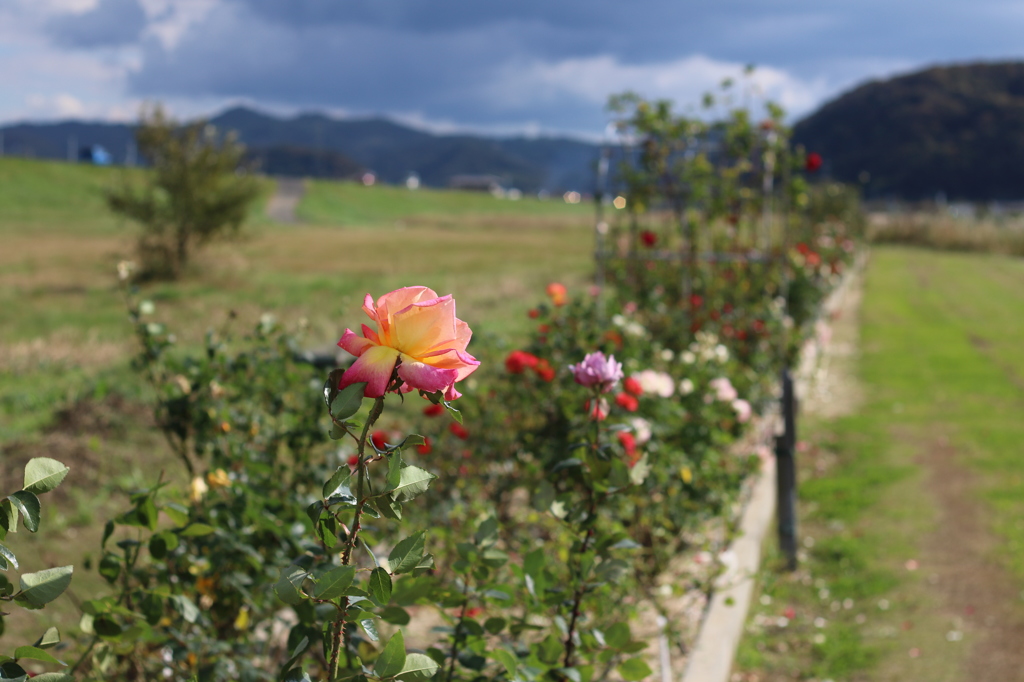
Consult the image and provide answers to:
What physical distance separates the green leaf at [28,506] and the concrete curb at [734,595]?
2.07m

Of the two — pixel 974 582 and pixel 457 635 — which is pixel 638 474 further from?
pixel 974 582

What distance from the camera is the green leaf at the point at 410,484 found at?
34.5 inches

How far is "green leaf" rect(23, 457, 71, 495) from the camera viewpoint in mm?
929

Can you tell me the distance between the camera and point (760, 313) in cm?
582

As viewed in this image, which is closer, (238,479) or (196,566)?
(196,566)

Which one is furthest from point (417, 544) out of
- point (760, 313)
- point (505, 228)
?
point (505, 228)

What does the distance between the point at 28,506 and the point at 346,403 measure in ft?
1.29

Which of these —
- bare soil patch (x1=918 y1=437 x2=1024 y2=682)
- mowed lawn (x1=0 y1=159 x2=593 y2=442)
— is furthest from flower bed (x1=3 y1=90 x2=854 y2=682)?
bare soil patch (x1=918 y1=437 x2=1024 y2=682)

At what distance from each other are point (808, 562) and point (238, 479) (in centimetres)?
316

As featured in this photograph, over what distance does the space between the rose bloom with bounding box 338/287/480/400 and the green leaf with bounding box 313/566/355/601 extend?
0.63ft

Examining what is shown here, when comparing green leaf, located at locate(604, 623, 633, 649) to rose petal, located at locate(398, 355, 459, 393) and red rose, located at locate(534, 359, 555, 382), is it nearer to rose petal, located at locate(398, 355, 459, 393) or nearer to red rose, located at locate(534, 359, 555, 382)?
rose petal, located at locate(398, 355, 459, 393)

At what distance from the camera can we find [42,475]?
3.09ft

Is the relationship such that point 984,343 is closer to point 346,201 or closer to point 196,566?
point 196,566

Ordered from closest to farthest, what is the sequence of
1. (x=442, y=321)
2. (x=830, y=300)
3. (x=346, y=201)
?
(x=442, y=321) → (x=830, y=300) → (x=346, y=201)
